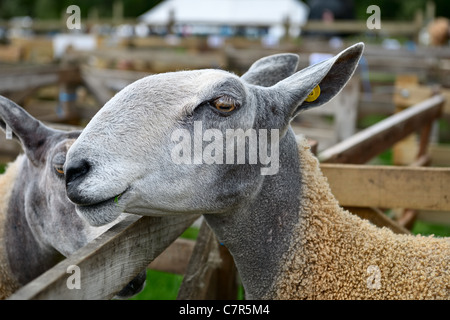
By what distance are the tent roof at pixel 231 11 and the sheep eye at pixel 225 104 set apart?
2470cm

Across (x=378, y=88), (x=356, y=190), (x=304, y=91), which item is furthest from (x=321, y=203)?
(x=378, y=88)

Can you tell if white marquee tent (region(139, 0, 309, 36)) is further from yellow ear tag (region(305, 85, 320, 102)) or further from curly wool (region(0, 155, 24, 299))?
yellow ear tag (region(305, 85, 320, 102))

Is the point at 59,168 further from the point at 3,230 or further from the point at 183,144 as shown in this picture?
the point at 183,144

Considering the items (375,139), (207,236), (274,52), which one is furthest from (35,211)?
(274,52)

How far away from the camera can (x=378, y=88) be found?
40.0 feet

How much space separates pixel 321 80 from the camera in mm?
2059

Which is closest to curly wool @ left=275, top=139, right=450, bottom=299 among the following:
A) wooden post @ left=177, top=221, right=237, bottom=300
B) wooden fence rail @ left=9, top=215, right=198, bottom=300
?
wooden fence rail @ left=9, top=215, right=198, bottom=300

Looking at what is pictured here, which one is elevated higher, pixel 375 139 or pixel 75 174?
pixel 75 174

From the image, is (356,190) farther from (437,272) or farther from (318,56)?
(318,56)

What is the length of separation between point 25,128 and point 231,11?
2568cm

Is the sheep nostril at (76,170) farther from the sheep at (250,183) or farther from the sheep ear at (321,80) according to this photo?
the sheep ear at (321,80)

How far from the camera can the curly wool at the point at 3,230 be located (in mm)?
2652

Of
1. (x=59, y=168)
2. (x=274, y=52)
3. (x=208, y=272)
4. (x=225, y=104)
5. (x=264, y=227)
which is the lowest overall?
(x=208, y=272)
